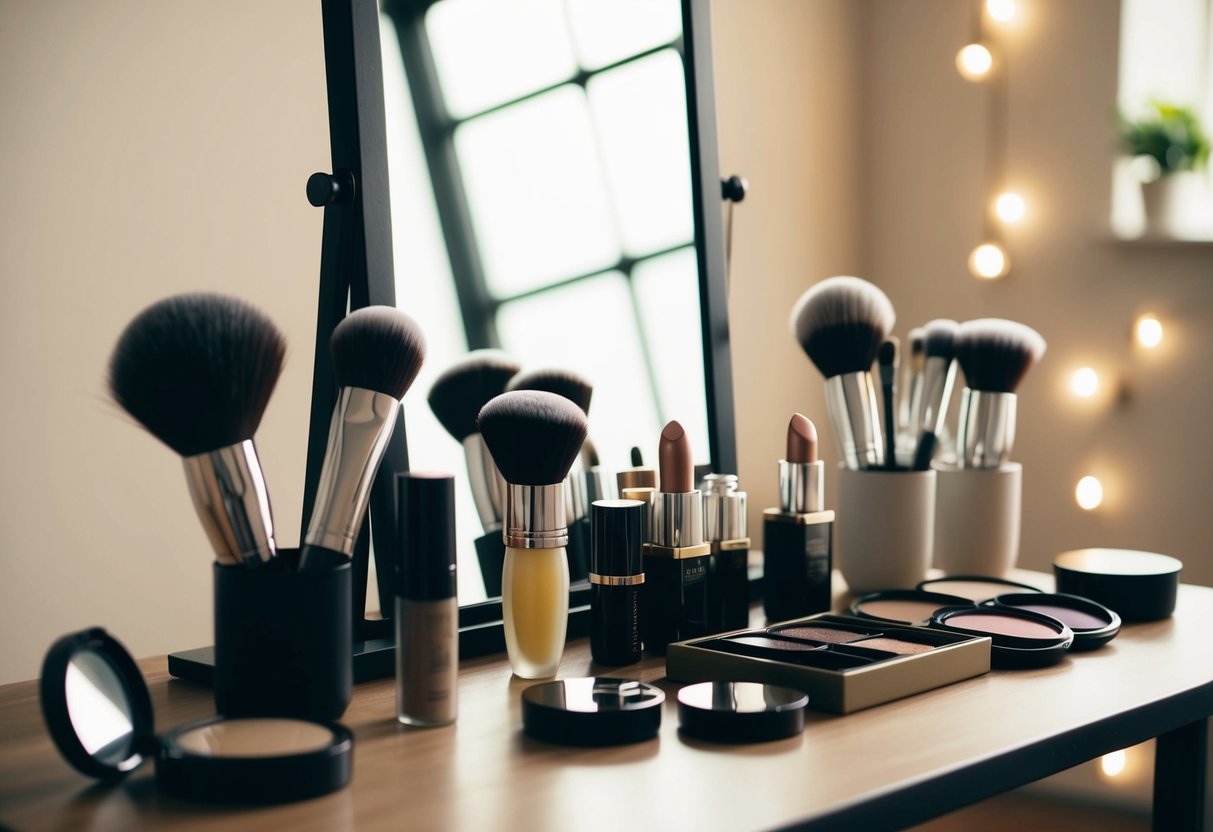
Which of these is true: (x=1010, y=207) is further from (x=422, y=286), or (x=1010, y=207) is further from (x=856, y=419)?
(x=422, y=286)

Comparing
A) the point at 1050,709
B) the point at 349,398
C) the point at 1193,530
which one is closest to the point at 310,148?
the point at 349,398

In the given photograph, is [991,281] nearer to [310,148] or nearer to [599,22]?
[599,22]

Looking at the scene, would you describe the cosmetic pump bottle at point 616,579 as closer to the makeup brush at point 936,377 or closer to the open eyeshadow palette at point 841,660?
the open eyeshadow palette at point 841,660

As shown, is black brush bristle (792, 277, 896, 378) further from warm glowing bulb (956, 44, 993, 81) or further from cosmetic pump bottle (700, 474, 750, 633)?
warm glowing bulb (956, 44, 993, 81)

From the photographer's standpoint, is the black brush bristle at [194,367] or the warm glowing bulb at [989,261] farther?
the warm glowing bulb at [989,261]

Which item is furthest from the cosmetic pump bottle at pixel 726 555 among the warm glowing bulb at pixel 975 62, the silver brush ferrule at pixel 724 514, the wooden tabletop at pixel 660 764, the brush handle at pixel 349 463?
the warm glowing bulb at pixel 975 62

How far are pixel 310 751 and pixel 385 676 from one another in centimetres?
23

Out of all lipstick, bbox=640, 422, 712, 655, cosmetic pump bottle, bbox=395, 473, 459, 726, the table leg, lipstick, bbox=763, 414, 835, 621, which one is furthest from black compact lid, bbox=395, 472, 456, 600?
the table leg

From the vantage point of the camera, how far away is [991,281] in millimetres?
1707

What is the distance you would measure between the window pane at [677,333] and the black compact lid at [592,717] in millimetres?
436

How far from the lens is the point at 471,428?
0.89 m

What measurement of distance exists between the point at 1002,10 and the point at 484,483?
1234 millimetres

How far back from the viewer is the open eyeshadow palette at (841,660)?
710 mm

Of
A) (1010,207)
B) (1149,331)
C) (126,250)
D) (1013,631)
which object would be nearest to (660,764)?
(1013,631)
